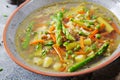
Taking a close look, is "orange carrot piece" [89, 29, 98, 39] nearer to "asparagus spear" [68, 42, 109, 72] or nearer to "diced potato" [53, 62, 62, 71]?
"asparagus spear" [68, 42, 109, 72]

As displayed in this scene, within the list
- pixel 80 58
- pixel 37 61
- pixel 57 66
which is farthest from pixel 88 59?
pixel 37 61

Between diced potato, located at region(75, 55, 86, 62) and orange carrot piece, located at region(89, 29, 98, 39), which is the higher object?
orange carrot piece, located at region(89, 29, 98, 39)

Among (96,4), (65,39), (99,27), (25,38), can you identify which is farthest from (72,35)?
(96,4)

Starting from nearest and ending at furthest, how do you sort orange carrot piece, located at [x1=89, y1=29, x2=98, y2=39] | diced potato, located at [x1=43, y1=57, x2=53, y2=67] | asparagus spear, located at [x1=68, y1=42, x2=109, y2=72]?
1. asparagus spear, located at [x1=68, y1=42, x2=109, y2=72]
2. diced potato, located at [x1=43, y1=57, x2=53, y2=67]
3. orange carrot piece, located at [x1=89, y1=29, x2=98, y2=39]

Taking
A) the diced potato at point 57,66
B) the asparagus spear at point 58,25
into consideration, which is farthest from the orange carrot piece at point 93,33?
the diced potato at point 57,66


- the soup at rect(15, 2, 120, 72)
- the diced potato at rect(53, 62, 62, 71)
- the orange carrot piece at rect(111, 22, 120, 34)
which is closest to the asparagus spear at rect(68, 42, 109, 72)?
the soup at rect(15, 2, 120, 72)

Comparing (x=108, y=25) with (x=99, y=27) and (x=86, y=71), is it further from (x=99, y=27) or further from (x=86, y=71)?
(x=86, y=71)

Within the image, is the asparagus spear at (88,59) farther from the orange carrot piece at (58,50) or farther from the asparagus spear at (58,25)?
the asparagus spear at (58,25)

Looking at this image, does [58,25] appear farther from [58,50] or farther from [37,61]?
[37,61]
